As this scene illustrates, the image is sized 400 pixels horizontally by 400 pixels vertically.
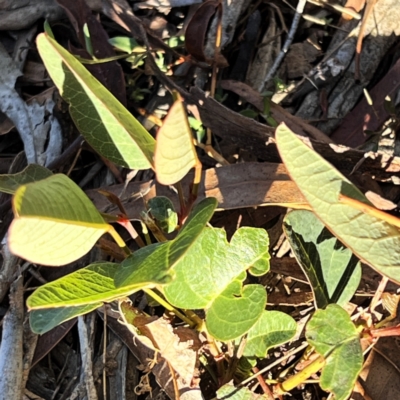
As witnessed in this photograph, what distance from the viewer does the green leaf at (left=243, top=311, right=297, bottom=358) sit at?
39.9 inches

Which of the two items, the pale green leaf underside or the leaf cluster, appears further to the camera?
the pale green leaf underside

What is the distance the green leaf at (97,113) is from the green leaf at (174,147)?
0.09 meters

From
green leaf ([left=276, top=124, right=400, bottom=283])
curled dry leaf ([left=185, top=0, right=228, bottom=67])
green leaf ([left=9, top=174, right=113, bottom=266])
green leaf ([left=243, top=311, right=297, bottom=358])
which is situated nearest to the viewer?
green leaf ([left=9, top=174, right=113, bottom=266])

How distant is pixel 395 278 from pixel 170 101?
734 millimetres

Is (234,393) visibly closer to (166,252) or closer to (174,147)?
(166,252)

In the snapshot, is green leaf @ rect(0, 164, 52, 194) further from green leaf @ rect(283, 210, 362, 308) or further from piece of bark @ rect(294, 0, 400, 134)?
piece of bark @ rect(294, 0, 400, 134)

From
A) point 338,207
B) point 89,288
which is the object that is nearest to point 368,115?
point 338,207

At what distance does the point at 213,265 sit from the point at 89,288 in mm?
214

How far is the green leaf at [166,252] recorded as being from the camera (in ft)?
2.49

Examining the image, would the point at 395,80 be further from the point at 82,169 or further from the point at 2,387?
the point at 2,387

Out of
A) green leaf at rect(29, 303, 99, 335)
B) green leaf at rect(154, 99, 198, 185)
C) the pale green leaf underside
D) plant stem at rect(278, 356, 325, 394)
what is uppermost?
green leaf at rect(154, 99, 198, 185)

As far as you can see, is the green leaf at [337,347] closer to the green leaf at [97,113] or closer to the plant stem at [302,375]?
the plant stem at [302,375]

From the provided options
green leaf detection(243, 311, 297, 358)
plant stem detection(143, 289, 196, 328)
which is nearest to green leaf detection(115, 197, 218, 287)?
plant stem detection(143, 289, 196, 328)

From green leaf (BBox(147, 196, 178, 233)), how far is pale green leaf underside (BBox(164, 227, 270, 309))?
0.10 metres
